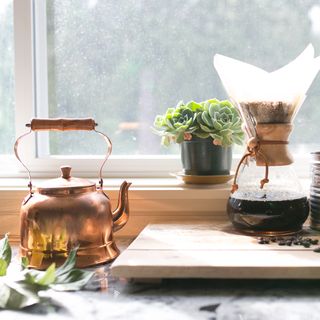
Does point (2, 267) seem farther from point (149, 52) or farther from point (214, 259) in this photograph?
point (149, 52)

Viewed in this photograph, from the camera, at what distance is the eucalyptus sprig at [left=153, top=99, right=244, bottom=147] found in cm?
121

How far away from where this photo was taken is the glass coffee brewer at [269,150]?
102cm

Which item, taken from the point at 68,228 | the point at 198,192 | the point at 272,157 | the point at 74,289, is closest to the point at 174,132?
the point at 198,192

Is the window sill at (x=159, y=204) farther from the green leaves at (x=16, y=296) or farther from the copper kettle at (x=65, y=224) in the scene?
the green leaves at (x=16, y=296)

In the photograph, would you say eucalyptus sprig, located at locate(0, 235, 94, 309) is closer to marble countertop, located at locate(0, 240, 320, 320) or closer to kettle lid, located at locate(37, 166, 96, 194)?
marble countertop, located at locate(0, 240, 320, 320)

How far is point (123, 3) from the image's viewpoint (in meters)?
1.42

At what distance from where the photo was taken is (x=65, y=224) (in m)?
0.96

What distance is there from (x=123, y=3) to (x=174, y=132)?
41 cm

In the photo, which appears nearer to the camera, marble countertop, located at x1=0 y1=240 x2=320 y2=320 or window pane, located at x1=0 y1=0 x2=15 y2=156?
marble countertop, located at x1=0 y1=240 x2=320 y2=320

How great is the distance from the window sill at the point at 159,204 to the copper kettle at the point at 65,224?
0.21 meters

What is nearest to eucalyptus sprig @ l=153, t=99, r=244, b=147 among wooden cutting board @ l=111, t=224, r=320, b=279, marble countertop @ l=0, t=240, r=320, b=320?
wooden cutting board @ l=111, t=224, r=320, b=279

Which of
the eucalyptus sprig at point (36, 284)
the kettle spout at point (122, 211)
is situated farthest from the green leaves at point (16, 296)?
the kettle spout at point (122, 211)

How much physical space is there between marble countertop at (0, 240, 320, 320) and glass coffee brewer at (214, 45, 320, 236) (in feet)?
0.53

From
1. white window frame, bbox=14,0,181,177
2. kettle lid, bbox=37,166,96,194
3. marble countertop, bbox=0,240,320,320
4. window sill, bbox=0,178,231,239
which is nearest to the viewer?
marble countertop, bbox=0,240,320,320
